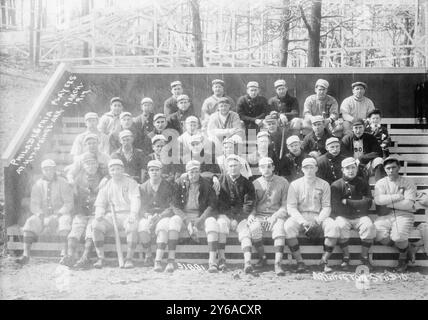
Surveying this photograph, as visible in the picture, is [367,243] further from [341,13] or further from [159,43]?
[159,43]

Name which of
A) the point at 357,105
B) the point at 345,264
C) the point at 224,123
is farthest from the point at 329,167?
the point at 357,105

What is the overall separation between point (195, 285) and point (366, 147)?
8.65 ft

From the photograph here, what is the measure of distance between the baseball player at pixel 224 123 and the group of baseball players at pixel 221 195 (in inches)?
9.7

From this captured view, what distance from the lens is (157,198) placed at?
219 inches

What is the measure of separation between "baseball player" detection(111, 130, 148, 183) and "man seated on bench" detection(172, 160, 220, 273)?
1.89 feet

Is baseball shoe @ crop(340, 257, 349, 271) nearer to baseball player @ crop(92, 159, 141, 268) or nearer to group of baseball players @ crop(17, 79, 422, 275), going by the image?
group of baseball players @ crop(17, 79, 422, 275)

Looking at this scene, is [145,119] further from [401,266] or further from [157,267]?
[401,266]

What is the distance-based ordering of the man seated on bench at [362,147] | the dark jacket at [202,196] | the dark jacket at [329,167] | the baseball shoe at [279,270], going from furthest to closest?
1. the man seated on bench at [362,147]
2. the dark jacket at [329,167]
3. the dark jacket at [202,196]
4. the baseball shoe at [279,270]

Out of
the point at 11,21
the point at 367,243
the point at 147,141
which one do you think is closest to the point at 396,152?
the point at 367,243

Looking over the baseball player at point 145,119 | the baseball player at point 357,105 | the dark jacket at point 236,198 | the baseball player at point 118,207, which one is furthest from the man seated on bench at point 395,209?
the baseball player at point 145,119

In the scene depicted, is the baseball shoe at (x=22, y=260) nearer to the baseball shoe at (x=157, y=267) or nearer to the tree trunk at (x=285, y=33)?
the baseball shoe at (x=157, y=267)

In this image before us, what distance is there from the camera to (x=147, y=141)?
6.30 meters

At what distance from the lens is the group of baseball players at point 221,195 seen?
5.37 meters

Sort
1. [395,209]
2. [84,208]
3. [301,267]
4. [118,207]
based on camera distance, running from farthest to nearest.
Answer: [84,208], [118,207], [395,209], [301,267]
